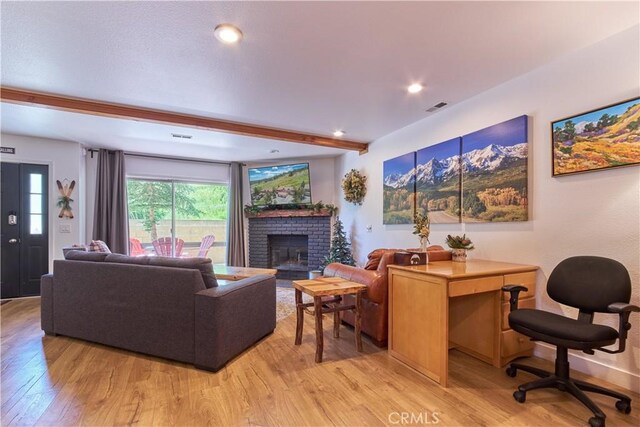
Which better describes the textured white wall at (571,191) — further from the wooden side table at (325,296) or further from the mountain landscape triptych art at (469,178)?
the wooden side table at (325,296)

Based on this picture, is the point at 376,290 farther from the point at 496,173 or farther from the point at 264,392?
the point at 496,173

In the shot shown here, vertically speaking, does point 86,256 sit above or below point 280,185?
below

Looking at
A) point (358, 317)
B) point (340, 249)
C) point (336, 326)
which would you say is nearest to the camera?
point (358, 317)

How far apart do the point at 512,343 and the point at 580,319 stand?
56cm

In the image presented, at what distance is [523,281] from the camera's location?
2521mm

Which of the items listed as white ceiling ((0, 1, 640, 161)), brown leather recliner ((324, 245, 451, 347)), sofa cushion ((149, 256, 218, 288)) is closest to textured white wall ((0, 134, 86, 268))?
white ceiling ((0, 1, 640, 161))

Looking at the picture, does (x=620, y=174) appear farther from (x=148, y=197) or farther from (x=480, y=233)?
(x=148, y=197)

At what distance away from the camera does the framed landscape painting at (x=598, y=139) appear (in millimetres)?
2082

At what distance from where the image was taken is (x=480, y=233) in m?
3.15

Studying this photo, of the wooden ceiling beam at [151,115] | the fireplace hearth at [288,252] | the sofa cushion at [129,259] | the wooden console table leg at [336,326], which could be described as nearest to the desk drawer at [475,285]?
the wooden console table leg at [336,326]

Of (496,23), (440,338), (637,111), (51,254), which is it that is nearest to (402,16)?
(496,23)

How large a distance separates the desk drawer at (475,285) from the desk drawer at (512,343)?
45 centimetres

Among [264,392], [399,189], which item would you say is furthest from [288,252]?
[264,392]

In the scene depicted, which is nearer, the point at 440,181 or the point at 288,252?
the point at 440,181
